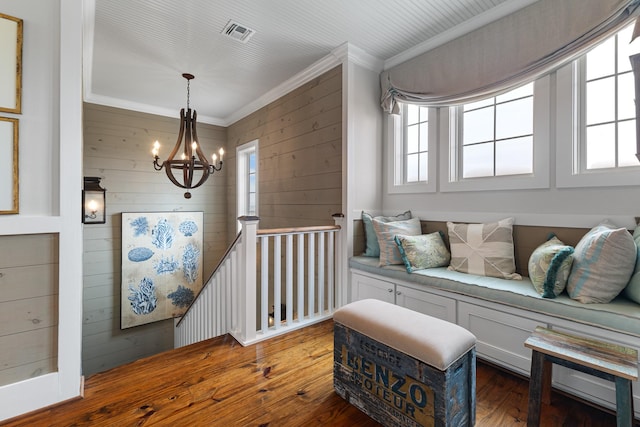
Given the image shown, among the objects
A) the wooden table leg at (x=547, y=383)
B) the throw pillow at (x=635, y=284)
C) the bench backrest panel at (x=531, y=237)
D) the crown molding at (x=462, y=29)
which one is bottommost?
the wooden table leg at (x=547, y=383)

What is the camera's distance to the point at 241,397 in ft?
5.62

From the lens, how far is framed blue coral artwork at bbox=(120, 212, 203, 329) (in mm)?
4320

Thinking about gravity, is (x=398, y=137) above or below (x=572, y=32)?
below

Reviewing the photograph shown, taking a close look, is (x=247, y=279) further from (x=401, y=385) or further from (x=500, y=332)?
(x=500, y=332)

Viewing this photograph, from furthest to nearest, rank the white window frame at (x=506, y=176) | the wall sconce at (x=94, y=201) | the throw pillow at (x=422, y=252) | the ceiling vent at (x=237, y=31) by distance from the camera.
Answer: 1. the wall sconce at (x=94, y=201)
2. the ceiling vent at (x=237, y=31)
3. the throw pillow at (x=422, y=252)
4. the white window frame at (x=506, y=176)

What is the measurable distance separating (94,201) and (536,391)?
4.65 meters

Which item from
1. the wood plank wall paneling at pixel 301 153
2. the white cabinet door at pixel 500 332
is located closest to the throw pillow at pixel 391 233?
the wood plank wall paneling at pixel 301 153

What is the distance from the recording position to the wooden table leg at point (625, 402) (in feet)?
3.91

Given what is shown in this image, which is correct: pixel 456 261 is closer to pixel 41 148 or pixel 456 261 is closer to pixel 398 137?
pixel 398 137

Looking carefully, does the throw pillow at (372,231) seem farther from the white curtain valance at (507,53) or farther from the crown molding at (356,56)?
the crown molding at (356,56)

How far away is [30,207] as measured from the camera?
1562mm

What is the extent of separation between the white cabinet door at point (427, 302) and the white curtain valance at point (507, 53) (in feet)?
5.43

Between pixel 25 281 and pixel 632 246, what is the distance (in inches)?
128

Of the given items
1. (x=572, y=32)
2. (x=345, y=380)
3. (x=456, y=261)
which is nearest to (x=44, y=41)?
(x=345, y=380)
